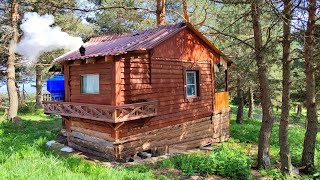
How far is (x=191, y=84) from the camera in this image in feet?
39.8

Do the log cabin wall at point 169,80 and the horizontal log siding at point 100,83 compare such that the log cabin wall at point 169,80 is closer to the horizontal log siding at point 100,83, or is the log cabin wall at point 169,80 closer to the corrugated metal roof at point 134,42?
the corrugated metal roof at point 134,42

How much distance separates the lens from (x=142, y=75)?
9.86m

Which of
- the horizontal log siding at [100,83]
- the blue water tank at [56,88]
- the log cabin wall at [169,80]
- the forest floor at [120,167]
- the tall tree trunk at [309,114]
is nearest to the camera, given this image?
the forest floor at [120,167]

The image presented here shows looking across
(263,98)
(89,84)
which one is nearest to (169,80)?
(89,84)

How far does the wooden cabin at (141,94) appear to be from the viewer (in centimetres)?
905

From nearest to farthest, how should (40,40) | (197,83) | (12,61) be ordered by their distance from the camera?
(197,83) < (40,40) < (12,61)

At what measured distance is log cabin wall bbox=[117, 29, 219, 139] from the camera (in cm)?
948

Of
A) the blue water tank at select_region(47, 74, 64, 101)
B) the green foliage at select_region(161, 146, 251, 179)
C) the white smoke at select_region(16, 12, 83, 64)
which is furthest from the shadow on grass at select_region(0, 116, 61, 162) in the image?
the green foliage at select_region(161, 146, 251, 179)

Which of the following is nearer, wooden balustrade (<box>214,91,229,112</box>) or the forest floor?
the forest floor

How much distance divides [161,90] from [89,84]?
2.73m

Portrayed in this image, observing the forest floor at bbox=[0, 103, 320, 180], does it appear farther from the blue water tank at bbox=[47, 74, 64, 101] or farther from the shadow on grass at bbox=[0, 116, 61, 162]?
the blue water tank at bbox=[47, 74, 64, 101]

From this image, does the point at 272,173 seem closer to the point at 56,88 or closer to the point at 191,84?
the point at 191,84

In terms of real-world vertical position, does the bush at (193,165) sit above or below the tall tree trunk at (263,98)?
below

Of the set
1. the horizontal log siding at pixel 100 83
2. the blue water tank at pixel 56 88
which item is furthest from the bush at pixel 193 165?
the blue water tank at pixel 56 88
